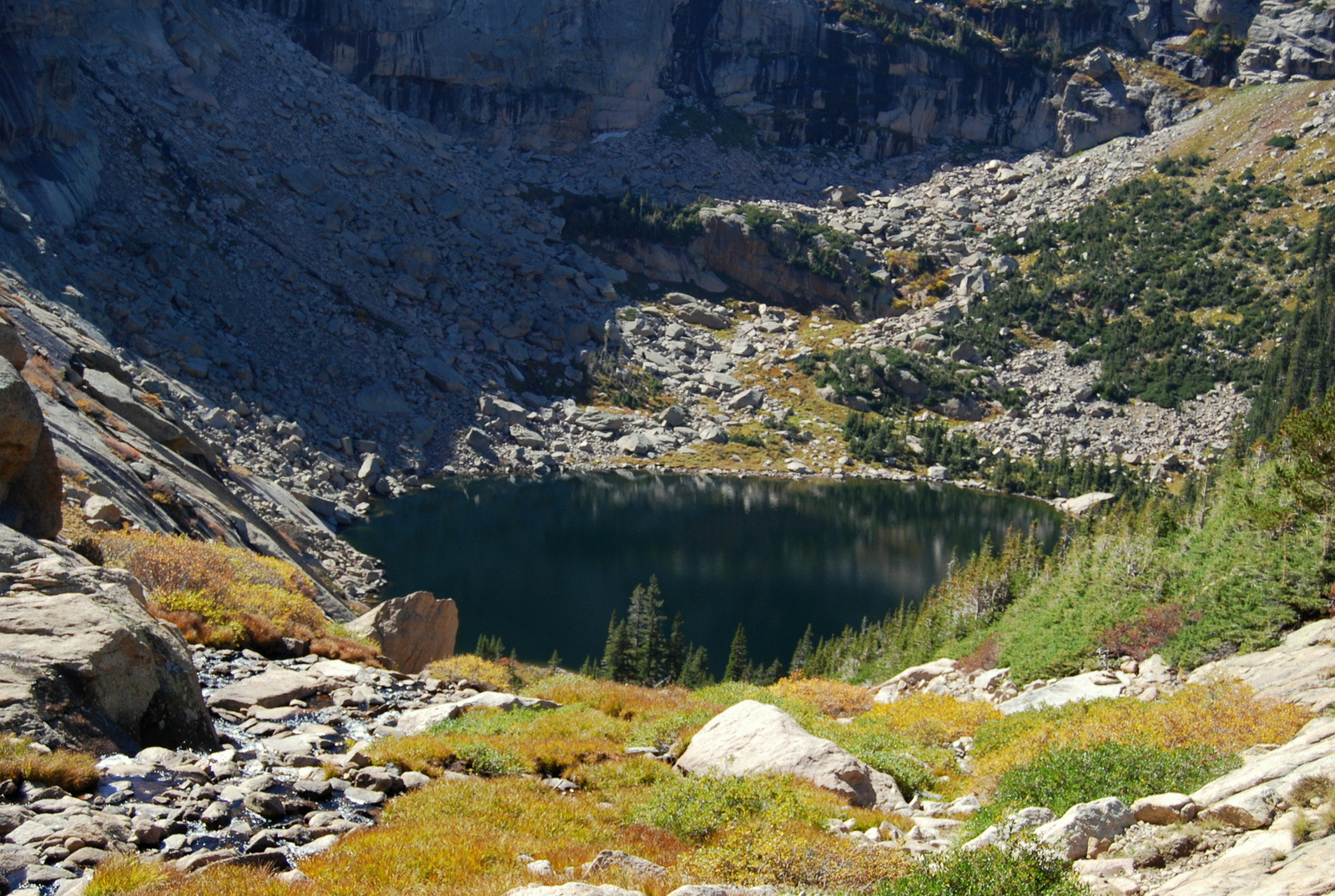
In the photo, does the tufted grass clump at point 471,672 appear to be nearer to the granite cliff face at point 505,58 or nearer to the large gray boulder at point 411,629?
the large gray boulder at point 411,629

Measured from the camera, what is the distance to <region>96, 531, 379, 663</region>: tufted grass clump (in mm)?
16859

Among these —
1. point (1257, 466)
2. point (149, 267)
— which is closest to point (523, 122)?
point (149, 267)

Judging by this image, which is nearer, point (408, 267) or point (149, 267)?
point (149, 267)

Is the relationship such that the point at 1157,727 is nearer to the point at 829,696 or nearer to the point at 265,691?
the point at 829,696

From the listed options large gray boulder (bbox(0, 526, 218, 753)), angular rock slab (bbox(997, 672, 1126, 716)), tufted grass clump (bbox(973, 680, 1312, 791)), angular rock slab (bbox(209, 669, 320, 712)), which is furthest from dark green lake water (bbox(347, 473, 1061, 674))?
large gray boulder (bbox(0, 526, 218, 753))

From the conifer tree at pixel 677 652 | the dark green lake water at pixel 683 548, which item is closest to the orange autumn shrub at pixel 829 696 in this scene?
the conifer tree at pixel 677 652

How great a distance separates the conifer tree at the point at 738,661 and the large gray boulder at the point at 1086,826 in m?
45.4

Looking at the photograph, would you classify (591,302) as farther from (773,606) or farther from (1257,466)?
(1257,466)

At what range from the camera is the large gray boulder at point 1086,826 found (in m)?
8.48

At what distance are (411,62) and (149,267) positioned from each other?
95.0 metres

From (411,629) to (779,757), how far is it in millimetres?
14438

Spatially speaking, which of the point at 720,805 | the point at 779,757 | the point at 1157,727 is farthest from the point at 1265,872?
the point at 1157,727

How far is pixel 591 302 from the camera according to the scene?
14450cm

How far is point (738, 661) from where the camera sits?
55.9 m
